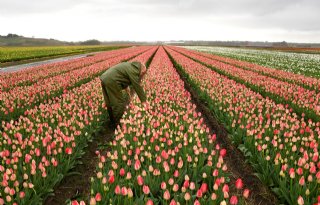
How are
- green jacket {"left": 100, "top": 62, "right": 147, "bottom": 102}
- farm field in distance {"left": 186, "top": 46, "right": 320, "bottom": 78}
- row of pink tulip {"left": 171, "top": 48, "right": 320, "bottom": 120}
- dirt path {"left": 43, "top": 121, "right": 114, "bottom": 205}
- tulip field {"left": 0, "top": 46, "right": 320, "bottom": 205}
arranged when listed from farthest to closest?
farm field in distance {"left": 186, "top": 46, "right": 320, "bottom": 78} < row of pink tulip {"left": 171, "top": 48, "right": 320, "bottom": 120} < green jacket {"left": 100, "top": 62, "right": 147, "bottom": 102} < dirt path {"left": 43, "top": 121, "right": 114, "bottom": 205} < tulip field {"left": 0, "top": 46, "right": 320, "bottom": 205}

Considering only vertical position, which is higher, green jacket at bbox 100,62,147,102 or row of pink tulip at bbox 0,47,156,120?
green jacket at bbox 100,62,147,102

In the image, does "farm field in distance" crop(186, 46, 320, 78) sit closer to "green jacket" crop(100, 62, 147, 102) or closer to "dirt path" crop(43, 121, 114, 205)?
"green jacket" crop(100, 62, 147, 102)

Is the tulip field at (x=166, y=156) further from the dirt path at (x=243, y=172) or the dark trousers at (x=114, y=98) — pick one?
the dark trousers at (x=114, y=98)

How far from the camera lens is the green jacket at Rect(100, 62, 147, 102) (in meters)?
6.90

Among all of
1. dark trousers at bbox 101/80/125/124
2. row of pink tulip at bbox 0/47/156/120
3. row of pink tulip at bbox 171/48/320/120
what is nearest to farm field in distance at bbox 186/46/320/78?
row of pink tulip at bbox 171/48/320/120

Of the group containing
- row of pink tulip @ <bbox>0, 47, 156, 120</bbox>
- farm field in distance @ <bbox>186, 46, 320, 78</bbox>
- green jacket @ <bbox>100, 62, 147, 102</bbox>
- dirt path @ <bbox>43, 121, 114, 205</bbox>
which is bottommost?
farm field in distance @ <bbox>186, 46, 320, 78</bbox>

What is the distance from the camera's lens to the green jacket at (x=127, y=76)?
Answer: 6.90m

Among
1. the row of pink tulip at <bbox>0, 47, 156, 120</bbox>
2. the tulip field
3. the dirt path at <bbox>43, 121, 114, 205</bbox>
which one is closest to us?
the tulip field

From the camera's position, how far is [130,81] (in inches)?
284

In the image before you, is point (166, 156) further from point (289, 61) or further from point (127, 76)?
point (289, 61)

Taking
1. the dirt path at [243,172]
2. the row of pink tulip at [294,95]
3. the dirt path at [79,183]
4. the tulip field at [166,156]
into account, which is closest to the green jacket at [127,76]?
the tulip field at [166,156]

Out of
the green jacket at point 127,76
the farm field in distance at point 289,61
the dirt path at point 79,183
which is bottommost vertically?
the farm field in distance at point 289,61

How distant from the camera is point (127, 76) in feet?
23.6

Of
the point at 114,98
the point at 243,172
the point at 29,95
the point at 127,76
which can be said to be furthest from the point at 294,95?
the point at 29,95
